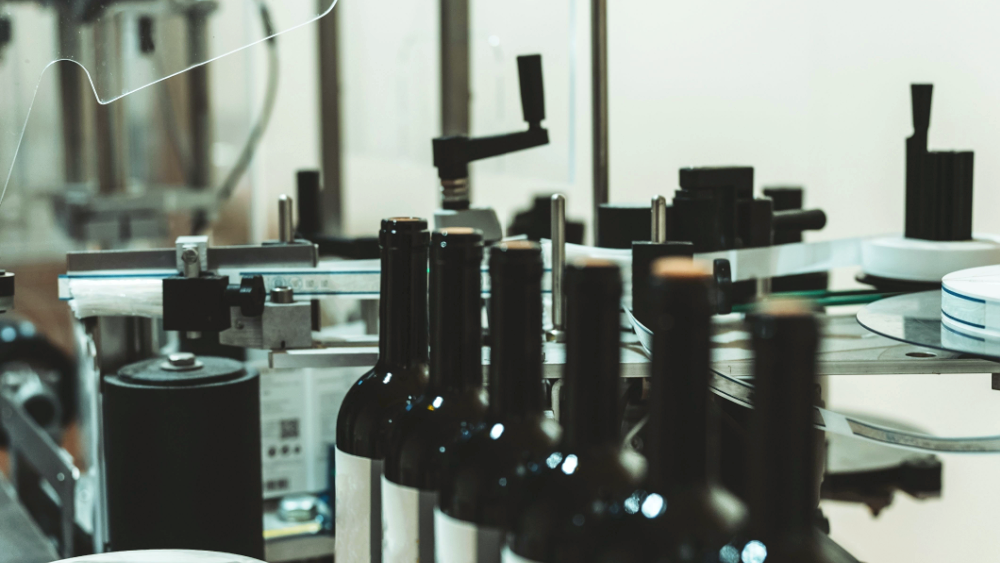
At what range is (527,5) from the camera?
198 cm

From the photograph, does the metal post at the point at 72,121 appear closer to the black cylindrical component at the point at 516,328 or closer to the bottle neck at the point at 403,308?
the bottle neck at the point at 403,308

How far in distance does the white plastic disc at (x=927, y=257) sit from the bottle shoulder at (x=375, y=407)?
60 cm

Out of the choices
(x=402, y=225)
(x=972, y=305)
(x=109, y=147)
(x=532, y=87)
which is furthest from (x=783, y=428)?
(x=109, y=147)

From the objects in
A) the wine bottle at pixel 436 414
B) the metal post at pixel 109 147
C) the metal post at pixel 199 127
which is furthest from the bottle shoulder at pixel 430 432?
the metal post at pixel 199 127

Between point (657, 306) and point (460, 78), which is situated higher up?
point (460, 78)

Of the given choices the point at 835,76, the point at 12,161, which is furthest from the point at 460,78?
the point at 12,161

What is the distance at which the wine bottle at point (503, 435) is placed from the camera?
0.35 meters

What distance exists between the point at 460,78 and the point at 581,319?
1.60 metres

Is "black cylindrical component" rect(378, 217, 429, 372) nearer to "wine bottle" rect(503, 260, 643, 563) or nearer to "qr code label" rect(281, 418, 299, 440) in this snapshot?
"wine bottle" rect(503, 260, 643, 563)

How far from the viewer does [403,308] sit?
48 cm

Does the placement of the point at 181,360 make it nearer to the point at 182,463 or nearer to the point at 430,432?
the point at 182,463

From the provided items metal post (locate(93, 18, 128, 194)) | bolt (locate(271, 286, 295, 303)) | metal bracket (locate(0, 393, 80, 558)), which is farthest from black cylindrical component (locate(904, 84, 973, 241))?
metal post (locate(93, 18, 128, 194))

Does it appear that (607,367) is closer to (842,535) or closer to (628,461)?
(628,461)

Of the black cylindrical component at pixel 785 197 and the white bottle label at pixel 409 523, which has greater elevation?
the black cylindrical component at pixel 785 197
